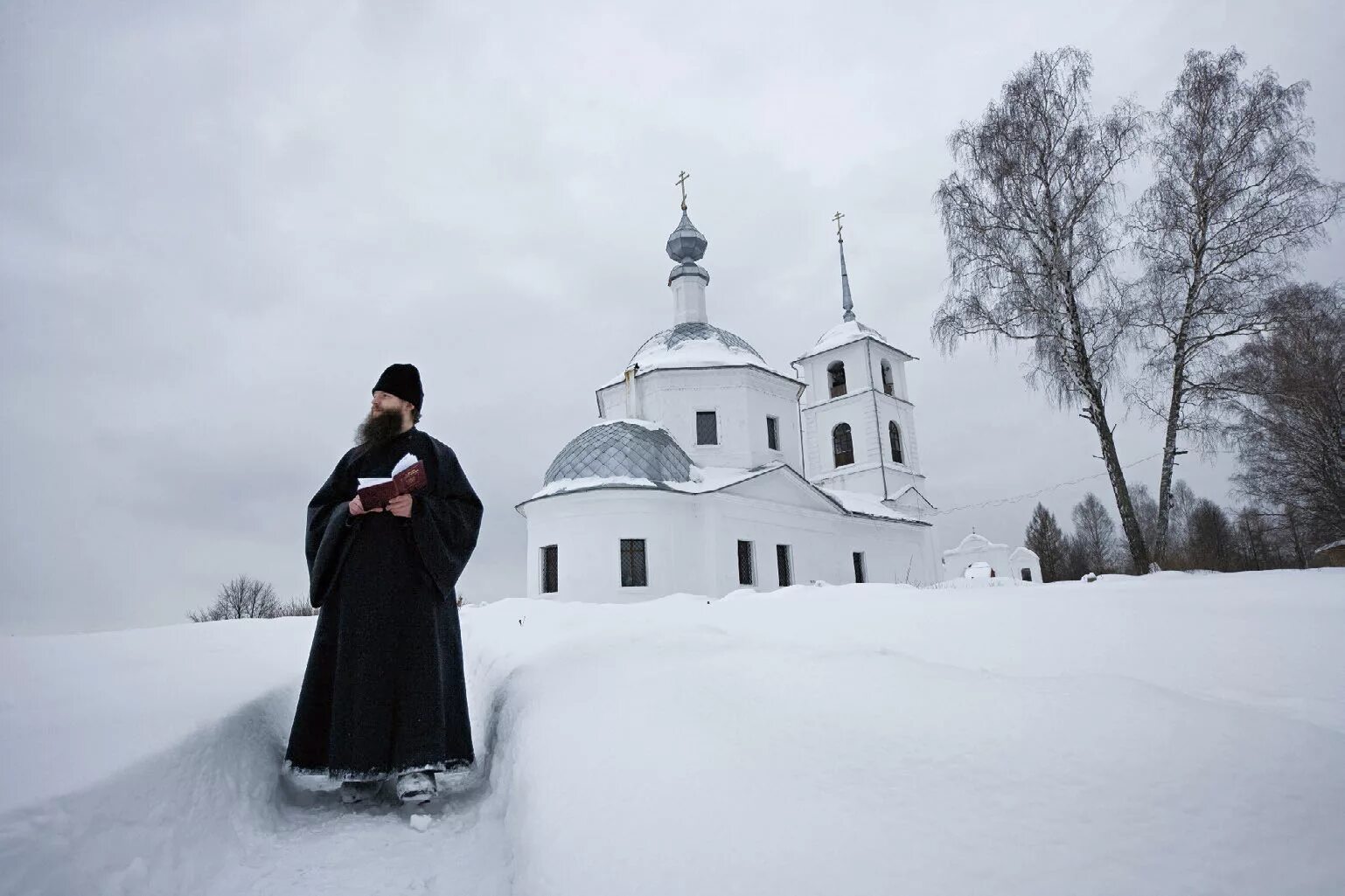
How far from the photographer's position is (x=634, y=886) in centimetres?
163

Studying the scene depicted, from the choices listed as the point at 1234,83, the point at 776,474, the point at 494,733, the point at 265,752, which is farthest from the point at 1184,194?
the point at 265,752

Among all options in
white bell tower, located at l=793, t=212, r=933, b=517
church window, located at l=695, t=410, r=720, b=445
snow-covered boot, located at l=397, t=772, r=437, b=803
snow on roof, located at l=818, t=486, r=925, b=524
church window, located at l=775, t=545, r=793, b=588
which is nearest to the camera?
snow-covered boot, located at l=397, t=772, r=437, b=803

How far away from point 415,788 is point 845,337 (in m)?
26.0

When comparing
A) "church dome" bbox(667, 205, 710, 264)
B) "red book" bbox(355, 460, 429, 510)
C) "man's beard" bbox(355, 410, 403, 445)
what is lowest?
"red book" bbox(355, 460, 429, 510)

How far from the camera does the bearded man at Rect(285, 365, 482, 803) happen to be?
118 inches

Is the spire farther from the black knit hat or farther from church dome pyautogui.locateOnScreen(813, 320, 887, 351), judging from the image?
the black knit hat

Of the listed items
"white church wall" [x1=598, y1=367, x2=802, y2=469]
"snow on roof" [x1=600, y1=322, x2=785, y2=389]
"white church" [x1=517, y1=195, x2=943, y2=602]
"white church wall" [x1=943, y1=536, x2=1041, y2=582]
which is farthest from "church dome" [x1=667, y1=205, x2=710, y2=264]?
"white church wall" [x1=943, y1=536, x2=1041, y2=582]

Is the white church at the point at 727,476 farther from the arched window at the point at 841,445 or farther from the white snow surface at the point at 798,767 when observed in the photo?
the white snow surface at the point at 798,767

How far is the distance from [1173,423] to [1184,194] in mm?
4062

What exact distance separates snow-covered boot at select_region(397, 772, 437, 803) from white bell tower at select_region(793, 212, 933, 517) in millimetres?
23464

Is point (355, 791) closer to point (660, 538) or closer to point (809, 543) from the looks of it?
point (660, 538)

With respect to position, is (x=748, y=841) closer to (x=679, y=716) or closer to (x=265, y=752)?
(x=679, y=716)

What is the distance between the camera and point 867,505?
23.3 meters

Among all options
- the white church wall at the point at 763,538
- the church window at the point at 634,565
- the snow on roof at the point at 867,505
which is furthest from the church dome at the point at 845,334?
the church window at the point at 634,565
